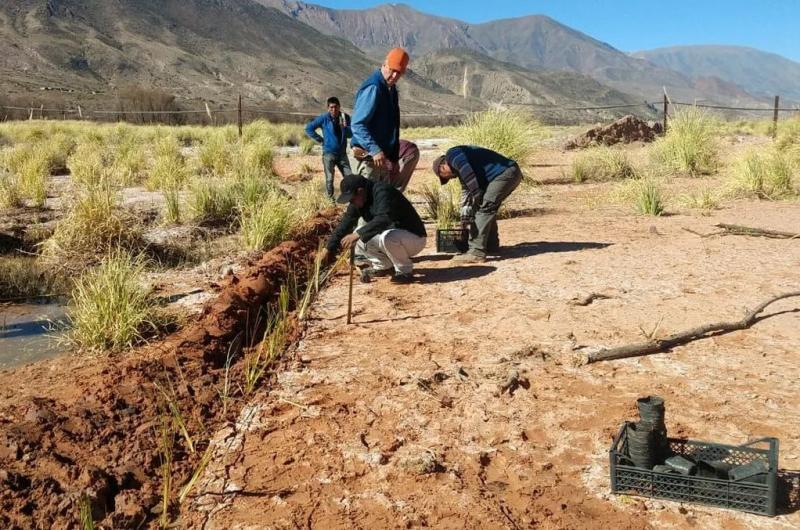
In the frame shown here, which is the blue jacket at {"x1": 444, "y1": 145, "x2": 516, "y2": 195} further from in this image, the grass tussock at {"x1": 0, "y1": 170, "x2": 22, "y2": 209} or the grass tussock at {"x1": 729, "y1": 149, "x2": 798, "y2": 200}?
the grass tussock at {"x1": 0, "y1": 170, "x2": 22, "y2": 209}

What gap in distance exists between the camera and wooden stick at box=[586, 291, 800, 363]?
4023 mm

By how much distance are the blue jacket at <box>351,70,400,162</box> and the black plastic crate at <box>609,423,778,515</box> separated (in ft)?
11.3

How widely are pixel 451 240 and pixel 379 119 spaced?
1446mm

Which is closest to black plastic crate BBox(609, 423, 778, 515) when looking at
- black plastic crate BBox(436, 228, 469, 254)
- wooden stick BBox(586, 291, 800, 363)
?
wooden stick BBox(586, 291, 800, 363)

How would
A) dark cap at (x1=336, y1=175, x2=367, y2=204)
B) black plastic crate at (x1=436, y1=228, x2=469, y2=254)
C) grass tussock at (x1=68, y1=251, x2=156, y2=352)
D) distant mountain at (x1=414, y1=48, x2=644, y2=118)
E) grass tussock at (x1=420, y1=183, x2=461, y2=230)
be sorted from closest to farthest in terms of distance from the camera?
grass tussock at (x1=68, y1=251, x2=156, y2=352), dark cap at (x1=336, y1=175, x2=367, y2=204), black plastic crate at (x1=436, y1=228, x2=469, y2=254), grass tussock at (x1=420, y1=183, x2=461, y2=230), distant mountain at (x1=414, y1=48, x2=644, y2=118)

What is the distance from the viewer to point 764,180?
994cm

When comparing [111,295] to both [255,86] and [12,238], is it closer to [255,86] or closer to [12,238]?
[12,238]

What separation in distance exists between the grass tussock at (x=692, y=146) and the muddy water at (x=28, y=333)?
10.4 metres

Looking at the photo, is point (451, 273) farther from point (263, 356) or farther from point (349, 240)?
point (263, 356)

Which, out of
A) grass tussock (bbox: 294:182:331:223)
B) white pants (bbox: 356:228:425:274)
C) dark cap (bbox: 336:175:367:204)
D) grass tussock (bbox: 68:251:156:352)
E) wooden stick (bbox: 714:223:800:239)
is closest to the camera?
grass tussock (bbox: 68:251:156:352)

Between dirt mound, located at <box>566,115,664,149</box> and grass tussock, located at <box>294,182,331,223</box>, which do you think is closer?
grass tussock, located at <box>294,182,331,223</box>

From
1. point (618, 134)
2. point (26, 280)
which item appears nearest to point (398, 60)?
point (26, 280)

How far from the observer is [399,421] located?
11.2ft

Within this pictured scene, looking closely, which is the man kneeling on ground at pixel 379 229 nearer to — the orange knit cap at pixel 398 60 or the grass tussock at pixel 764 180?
the orange knit cap at pixel 398 60
